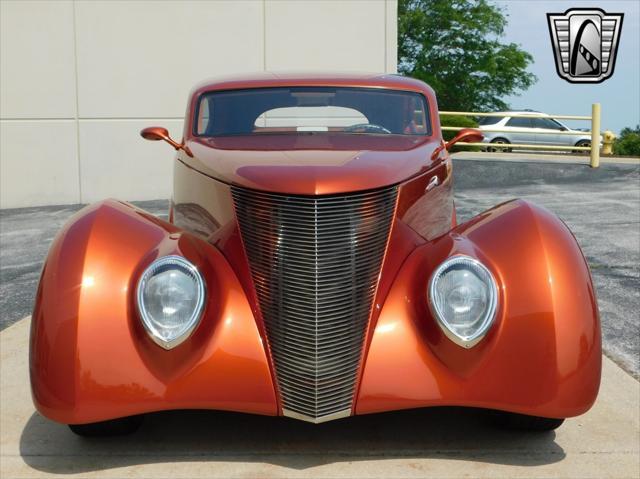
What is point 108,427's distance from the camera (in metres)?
3.95

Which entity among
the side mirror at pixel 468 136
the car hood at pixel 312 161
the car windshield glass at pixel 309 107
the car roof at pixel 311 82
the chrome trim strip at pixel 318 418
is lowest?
the chrome trim strip at pixel 318 418

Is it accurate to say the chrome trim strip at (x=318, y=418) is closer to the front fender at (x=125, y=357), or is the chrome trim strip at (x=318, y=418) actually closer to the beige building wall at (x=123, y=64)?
the front fender at (x=125, y=357)

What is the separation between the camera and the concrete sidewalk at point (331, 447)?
3672mm

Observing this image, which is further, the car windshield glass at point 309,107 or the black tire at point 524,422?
the car windshield glass at point 309,107

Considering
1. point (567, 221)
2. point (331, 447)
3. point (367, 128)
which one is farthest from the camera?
point (567, 221)

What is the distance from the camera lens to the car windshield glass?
5.13 m

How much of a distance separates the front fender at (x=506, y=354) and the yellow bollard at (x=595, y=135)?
1462 cm

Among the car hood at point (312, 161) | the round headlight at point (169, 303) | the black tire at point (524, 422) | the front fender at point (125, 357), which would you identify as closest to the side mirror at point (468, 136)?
the car hood at point (312, 161)

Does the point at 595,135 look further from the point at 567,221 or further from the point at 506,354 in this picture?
the point at 506,354

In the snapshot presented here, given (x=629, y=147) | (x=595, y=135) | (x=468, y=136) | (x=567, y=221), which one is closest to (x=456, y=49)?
(x=629, y=147)

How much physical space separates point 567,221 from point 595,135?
7.38 m

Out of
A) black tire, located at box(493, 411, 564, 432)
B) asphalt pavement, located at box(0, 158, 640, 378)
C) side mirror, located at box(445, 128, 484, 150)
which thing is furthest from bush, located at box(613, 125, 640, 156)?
black tire, located at box(493, 411, 564, 432)

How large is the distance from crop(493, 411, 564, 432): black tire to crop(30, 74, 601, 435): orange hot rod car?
0.92 ft

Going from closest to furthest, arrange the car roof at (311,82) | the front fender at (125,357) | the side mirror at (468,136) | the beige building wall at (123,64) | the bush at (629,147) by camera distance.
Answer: the front fender at (125,357) < the side mirror at (468,136) < the car roof at (311,82) < the beige building wall at (123,64) < the bush at (629,147)
